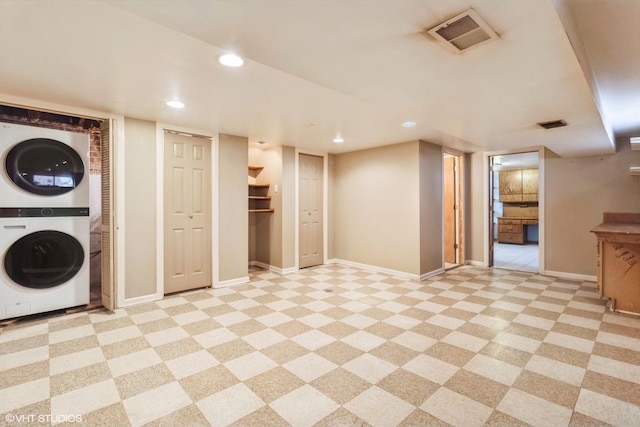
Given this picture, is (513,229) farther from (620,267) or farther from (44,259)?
(44,259)

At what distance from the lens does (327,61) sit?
5.55ft

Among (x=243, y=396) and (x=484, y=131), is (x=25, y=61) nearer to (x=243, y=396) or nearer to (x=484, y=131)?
(x=243, y=396)

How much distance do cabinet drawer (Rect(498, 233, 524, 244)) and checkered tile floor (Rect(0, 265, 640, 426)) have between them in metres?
5.47

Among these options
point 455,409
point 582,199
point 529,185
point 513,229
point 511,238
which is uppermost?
point 529,185

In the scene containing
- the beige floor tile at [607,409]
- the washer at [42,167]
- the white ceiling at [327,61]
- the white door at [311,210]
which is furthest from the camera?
Answer: the white door at [311,210]

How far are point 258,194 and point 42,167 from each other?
10.4ft

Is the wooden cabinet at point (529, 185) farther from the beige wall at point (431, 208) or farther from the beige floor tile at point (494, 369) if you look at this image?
the beige floor tile at point (494, 369)

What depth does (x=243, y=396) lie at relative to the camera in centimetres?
185

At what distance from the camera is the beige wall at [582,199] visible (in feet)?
14.3

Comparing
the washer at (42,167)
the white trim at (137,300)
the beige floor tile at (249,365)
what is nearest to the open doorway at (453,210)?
the beige floor tile at (249,365)

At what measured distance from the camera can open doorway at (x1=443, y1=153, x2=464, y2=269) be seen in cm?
573

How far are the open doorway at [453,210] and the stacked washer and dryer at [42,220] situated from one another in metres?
5.58

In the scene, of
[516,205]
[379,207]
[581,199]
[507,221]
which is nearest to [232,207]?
[379,207]

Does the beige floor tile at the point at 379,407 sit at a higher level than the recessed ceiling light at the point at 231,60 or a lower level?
lower
